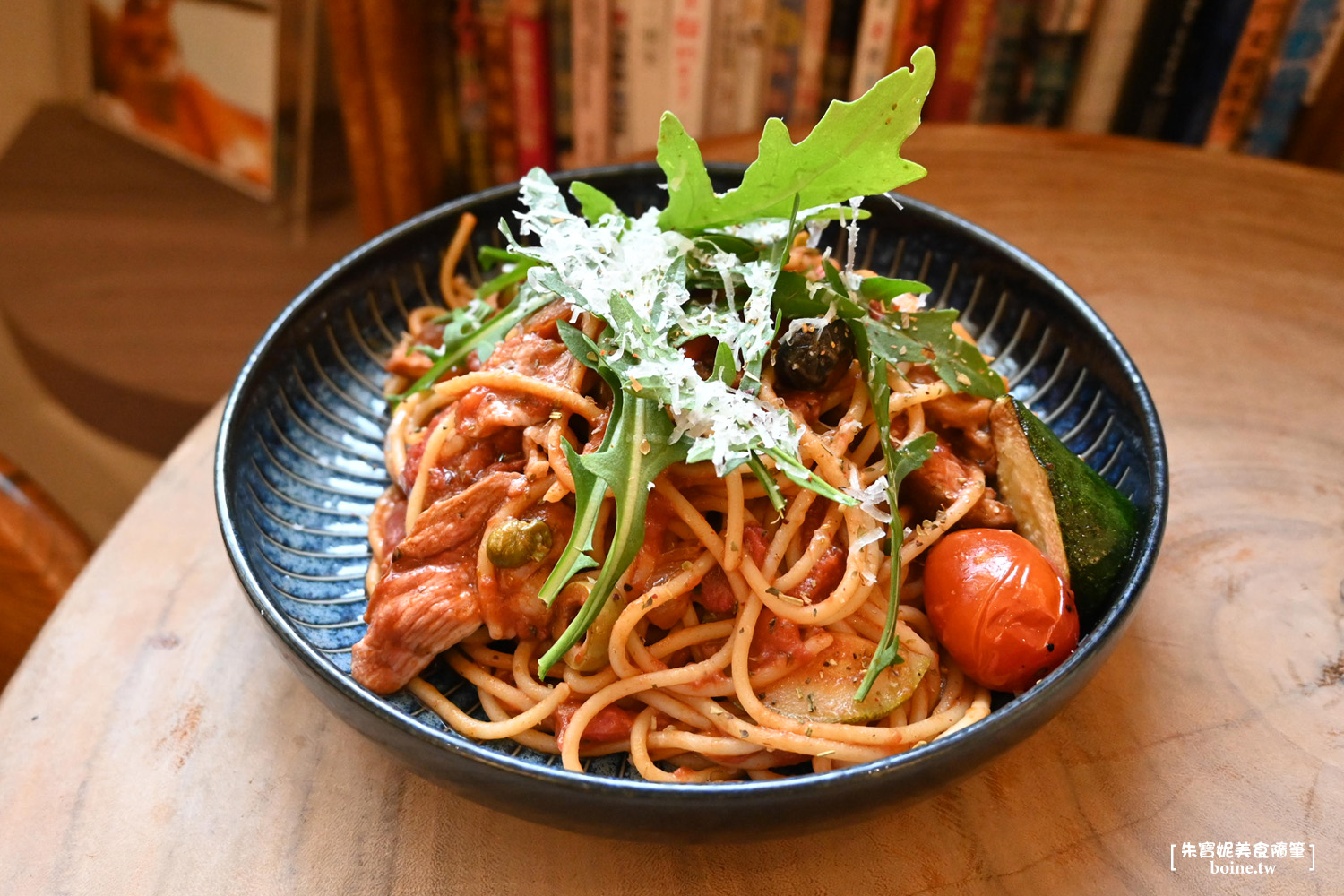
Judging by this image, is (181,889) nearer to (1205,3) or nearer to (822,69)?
(822,69)

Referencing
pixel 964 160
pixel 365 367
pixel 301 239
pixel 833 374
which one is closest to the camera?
pixel 833 374

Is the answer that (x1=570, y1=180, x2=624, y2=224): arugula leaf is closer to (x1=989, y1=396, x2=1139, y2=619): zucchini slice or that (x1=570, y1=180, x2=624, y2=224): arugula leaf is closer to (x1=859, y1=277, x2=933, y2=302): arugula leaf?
(x1=859, y1=277, x2=933, y2=302): arugula leaf

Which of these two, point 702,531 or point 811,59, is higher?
point 811,59

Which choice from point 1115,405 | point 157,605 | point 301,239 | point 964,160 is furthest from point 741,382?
point 301,239

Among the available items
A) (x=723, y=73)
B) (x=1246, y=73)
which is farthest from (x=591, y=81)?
(x=1246, y=73)

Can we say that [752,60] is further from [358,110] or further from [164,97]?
[164,97]
